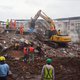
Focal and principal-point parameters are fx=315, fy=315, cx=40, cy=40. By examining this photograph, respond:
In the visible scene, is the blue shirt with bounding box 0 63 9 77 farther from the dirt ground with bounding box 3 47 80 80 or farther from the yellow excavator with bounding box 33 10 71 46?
the yellow excavator with bounding box 33 10 71 46

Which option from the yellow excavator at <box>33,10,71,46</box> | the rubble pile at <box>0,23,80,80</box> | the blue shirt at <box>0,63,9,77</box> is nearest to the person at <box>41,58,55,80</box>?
the blue shirt at <box>0,63,9,77</box>

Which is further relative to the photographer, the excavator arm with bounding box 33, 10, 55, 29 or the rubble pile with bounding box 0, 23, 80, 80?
the excavator arm with bounding box 33, 10, 55, 29

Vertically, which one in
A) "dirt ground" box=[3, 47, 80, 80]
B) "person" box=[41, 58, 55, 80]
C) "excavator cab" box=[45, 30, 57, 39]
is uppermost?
"excavator cab" box=[45, 30, 57, 39]

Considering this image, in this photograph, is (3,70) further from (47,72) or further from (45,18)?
(45,18)

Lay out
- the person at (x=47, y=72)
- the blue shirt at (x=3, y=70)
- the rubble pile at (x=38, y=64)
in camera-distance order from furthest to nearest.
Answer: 1. the rubble pile at (x=38, y=64)
2. the person at (x=47, y=72)
3. the blue shirt at (x=3, y=70)

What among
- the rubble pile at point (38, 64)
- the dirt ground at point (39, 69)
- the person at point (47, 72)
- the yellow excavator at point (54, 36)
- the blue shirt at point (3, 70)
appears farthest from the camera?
the yellow excavator at point (54, 36)

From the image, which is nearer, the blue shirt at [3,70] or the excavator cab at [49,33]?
the blue shirt at [3,70]

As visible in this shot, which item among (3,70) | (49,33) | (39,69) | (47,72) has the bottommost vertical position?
(39,69)

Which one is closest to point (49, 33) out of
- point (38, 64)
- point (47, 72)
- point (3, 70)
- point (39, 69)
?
point (38, 64)

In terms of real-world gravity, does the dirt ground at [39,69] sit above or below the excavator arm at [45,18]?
below

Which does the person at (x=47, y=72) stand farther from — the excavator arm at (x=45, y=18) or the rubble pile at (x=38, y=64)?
the excavator arm at (x=45, y=18)

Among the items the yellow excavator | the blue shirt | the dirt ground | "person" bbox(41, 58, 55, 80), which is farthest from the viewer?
the yellow excavator

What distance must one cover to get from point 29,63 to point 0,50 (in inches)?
270

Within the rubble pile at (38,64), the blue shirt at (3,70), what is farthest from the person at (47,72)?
the rubble pile at (38,64)
